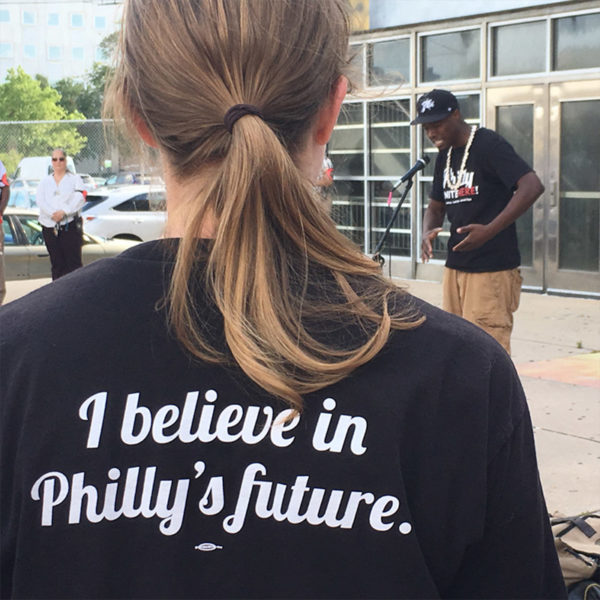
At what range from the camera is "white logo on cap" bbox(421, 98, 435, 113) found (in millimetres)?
5434

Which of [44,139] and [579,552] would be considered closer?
[579,552]

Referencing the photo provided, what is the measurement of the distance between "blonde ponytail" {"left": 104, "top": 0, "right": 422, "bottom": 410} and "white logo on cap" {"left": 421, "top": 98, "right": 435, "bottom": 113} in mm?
4305

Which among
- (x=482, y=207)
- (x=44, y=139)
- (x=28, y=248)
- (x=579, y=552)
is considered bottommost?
(x=579, y=552)

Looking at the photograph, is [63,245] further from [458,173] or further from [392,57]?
[458,173]

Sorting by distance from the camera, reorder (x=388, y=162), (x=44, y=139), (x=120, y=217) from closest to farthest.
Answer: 1. (x=388, y=162)
2. (x=120, y=217)
3. (x=44, y=139)

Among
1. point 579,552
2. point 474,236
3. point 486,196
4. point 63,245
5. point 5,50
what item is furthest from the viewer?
point 5,50

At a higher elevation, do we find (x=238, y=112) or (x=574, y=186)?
(x=238, y=112)

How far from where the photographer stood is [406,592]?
1.17m

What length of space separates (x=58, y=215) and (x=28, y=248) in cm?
145

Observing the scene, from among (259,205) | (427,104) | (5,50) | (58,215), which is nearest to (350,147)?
(58,215)

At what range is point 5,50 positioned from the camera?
78.3m

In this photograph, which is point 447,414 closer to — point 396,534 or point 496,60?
point 396,534

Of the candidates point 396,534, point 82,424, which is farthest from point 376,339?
point 82,424

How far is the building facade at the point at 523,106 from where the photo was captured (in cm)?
955
